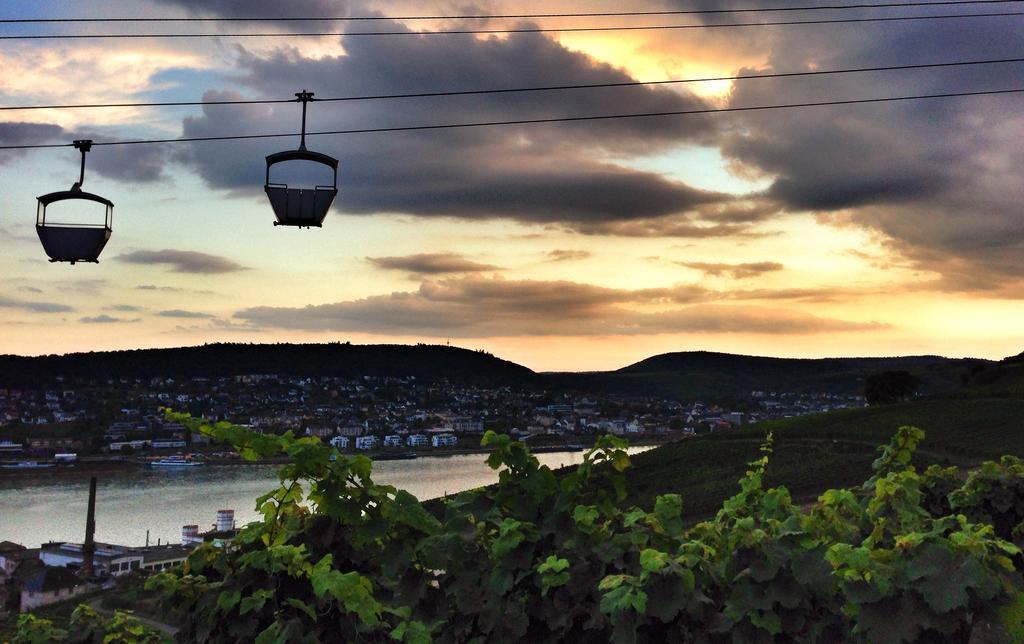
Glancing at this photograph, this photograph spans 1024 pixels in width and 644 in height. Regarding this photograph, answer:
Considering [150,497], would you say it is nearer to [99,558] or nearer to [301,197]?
[99,558]

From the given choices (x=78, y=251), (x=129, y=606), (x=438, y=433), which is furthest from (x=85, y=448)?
(x=78, y=251)

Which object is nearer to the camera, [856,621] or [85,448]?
[856,621]

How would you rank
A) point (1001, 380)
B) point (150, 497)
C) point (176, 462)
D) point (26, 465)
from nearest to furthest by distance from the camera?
point (1001, 380) → point (150, 497) → point (26, 465) → point (176, 462)

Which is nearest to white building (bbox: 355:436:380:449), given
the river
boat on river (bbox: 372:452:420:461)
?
boat on river (bbox: 372:452:420:461)

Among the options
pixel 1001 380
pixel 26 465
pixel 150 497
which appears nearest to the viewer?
pixel 1001 380

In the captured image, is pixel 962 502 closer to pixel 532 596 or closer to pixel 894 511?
pixel 894 511

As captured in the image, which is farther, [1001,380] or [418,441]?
[418,441]

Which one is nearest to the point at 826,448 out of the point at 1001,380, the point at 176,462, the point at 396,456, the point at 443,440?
Result: the point at 1001,380

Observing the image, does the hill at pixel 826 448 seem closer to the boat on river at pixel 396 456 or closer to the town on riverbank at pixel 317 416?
the town on riverbank at pixel 317 416
